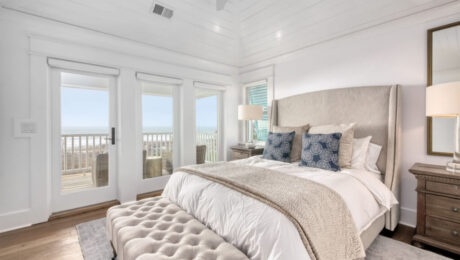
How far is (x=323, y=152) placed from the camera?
86.0 inches

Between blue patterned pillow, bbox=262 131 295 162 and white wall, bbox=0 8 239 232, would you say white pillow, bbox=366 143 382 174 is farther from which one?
white wall, bbox=0 8 239 232

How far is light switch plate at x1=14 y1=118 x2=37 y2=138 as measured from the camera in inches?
93.1

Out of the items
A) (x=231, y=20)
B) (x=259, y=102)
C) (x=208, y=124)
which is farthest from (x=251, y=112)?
(x=231, y=20)

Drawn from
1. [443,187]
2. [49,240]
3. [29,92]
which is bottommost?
[49,240]

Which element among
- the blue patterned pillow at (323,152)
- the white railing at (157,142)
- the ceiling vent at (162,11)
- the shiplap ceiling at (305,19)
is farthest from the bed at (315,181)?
the ceiling vent at (162,11)

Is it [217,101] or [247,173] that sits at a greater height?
[217,101]

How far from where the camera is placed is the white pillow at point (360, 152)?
2.26 m

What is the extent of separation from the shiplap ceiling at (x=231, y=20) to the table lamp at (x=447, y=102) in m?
1.06

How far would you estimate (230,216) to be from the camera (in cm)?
136

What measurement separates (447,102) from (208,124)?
343cm

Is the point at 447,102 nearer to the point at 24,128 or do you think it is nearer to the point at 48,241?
the point at 48,241

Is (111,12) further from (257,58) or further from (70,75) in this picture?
(257,58)

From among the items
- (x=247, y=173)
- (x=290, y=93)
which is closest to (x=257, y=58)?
(x=290, y=93)

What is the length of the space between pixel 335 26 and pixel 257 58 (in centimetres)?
150
